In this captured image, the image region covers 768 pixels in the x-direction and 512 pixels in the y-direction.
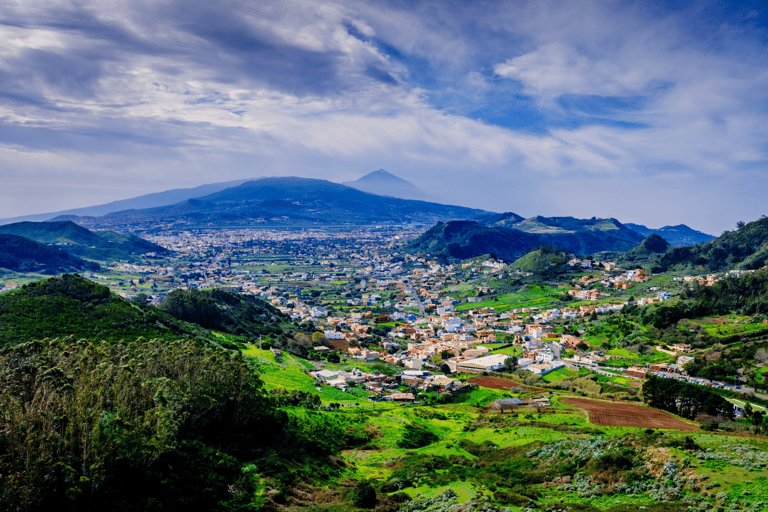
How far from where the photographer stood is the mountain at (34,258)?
142 meters

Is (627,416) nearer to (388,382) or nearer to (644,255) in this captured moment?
(388,382)

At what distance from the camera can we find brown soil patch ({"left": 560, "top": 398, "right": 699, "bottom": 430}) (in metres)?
32.3

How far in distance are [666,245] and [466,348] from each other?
6063 inches

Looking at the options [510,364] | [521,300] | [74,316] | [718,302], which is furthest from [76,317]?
[521,300]

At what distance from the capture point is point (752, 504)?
1594 cm

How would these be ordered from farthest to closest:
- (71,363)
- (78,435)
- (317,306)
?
(317,306) → (71,363) → (78,435)

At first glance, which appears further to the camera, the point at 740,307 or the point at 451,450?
the point at 740,307

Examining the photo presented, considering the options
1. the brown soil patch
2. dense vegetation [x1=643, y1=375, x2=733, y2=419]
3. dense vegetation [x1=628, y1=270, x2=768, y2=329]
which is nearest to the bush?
the brown soil patch

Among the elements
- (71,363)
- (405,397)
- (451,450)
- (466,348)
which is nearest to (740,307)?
(466,348)

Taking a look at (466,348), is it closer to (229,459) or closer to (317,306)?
(317,306)

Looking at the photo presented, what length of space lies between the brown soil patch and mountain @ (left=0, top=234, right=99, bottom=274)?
498 feet

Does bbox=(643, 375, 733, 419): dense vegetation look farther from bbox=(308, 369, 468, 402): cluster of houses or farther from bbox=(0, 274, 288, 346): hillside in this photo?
bbox=(0, 274, 288, 346): hillside

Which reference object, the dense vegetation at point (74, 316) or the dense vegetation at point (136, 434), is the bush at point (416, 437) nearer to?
the dense vegetation at point (136, 434)

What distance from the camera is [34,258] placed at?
150 m
